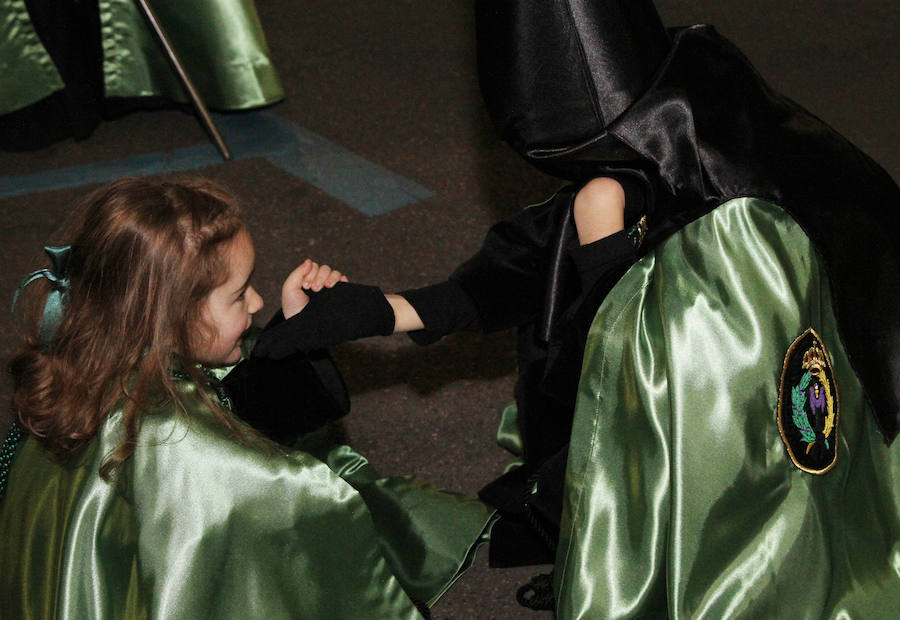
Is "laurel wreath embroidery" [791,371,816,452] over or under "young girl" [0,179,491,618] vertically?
under

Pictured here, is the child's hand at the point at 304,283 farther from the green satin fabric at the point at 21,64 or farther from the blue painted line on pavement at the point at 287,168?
the green satin fabric at the point at 21,64

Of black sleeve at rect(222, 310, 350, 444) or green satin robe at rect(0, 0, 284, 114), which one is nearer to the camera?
black sleeve at rect(222, 310, 350, 444)

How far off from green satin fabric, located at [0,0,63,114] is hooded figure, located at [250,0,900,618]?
157 cm

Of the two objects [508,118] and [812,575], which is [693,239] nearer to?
[508,118]

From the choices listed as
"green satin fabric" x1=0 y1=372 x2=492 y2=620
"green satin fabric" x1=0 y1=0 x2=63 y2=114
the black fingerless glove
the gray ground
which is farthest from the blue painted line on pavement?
"green satin fabric" x1=0 y1=372 x2=492 y2=620

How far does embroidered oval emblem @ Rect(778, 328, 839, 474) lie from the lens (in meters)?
1.13

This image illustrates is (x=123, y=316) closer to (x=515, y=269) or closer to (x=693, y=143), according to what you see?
(x=515, y=269)

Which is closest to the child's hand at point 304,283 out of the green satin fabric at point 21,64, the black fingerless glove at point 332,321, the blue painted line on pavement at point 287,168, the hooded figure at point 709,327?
the black fingerless glove at point 332,321

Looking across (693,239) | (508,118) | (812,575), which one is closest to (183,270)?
(508,118)

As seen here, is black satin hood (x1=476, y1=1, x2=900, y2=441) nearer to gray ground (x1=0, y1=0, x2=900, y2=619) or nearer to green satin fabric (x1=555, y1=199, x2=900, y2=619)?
green satin fabric (x1=555, y1=199, x2=900, y2=619)

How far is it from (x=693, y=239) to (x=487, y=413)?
677 millimetres

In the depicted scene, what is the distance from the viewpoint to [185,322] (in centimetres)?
111

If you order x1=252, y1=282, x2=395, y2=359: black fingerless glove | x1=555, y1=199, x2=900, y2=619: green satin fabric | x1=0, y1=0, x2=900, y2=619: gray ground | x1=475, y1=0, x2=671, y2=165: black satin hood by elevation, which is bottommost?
x1=0, y1=0, x2=900, y2=619: gray ground

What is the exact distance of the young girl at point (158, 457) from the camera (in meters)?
1.09
